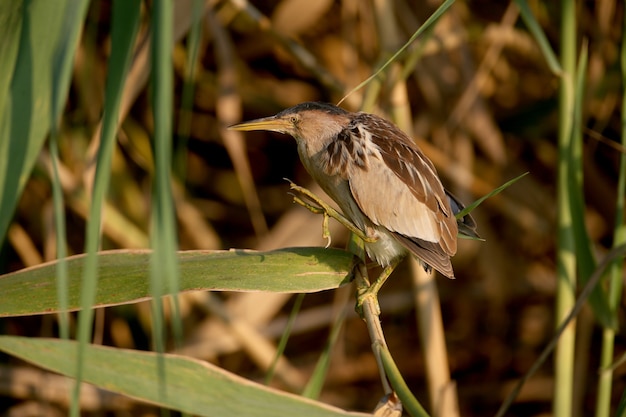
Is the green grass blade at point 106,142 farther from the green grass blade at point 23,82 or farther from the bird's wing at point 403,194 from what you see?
the bird's wing at point 403,194

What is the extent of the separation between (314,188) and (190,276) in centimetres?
118

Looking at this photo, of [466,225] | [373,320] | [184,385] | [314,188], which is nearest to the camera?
[184,385]

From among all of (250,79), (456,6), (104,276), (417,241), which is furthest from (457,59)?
(104,276)

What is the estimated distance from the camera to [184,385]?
84 centimetres

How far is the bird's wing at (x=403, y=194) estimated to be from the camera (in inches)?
51.3

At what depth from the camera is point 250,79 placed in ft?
8.26

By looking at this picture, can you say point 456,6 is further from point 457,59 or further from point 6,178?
point 6,178

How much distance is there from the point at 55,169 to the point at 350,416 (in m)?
0.36

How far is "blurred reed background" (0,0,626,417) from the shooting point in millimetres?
2139

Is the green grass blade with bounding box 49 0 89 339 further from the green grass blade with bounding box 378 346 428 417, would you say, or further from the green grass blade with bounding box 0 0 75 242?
the green grass blade with bounding box 378 346 428 417

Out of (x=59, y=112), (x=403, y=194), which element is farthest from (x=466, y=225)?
(x=59, y=112)

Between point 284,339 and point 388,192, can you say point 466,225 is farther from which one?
point 284,339

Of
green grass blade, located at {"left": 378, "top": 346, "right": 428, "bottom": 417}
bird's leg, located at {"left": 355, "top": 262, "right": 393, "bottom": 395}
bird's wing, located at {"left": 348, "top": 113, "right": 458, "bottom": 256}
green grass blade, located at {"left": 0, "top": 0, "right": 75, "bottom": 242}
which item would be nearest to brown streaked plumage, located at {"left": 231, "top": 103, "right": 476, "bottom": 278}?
bird's wing, located at {"left": 348, "top": 113, "right": 458, "bottom": 256}

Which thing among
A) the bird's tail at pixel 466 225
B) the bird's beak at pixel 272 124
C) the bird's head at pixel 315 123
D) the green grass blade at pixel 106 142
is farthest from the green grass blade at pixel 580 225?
the green grass blade at pixel 106 142
